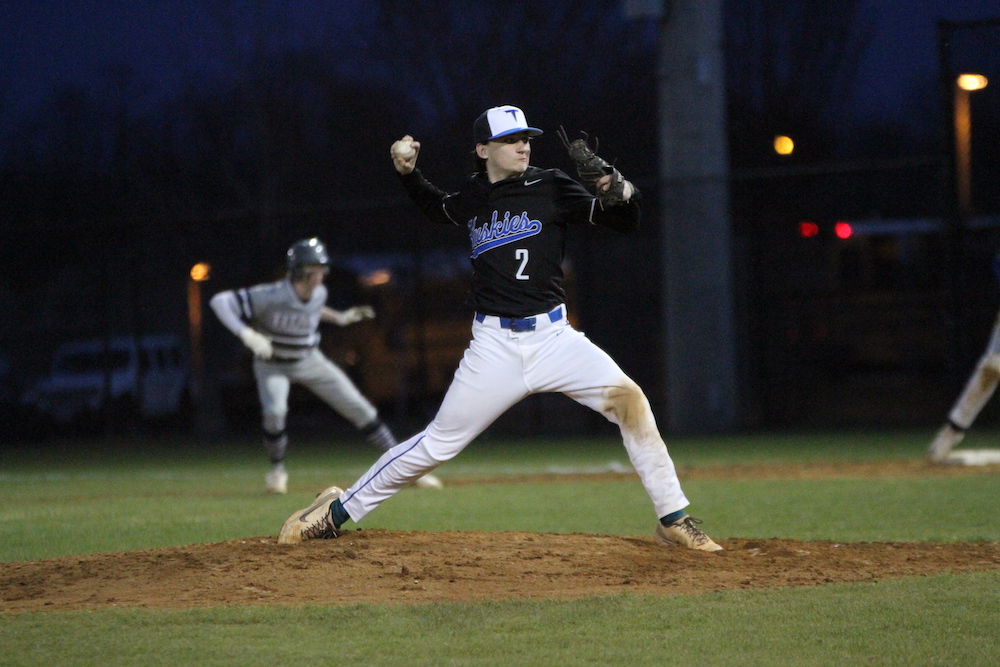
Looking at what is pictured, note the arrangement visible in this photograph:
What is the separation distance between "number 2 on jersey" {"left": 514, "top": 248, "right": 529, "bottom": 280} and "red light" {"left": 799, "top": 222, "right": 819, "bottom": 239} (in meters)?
13.7

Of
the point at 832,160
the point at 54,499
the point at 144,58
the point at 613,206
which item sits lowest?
the point at 54,499

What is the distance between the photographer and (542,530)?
8.48 metres

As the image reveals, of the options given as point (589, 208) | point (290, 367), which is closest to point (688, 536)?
point (589, 208)

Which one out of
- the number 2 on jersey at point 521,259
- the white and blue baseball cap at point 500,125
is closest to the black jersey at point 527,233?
the number 2 on jersey at point 521,259

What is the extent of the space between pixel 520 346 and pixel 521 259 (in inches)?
19.2

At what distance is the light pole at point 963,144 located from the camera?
1816 centimetres

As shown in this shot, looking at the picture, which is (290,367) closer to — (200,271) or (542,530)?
(542,530)

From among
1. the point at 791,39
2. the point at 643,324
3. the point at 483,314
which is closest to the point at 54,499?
the point at 483,314

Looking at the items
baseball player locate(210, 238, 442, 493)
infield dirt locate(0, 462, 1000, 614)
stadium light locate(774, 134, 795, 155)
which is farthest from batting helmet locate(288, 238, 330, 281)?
stadium light locate(774, 134, 795, 155)

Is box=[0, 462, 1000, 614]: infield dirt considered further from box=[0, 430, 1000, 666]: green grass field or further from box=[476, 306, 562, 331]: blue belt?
box=[476, 306, 562, 331]: blue belt

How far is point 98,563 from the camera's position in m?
6.69

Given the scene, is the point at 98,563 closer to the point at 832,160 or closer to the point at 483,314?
the point at 483,314

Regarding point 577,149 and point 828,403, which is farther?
point 828,403

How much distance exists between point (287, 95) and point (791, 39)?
9.99m
